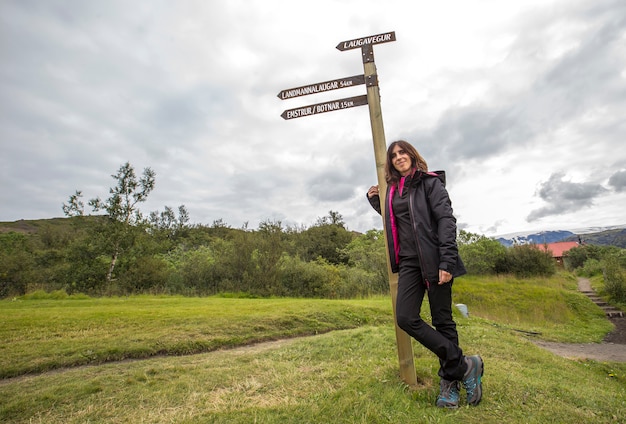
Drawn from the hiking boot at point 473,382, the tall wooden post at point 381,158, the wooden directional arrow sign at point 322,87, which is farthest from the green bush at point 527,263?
the wooden directional arrow sign at point 322,87

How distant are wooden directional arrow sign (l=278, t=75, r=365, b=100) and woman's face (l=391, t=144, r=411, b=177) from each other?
1169 mm

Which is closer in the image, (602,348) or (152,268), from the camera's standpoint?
(602,348)

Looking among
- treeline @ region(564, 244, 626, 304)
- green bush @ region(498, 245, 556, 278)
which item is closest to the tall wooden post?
treeline @ region(564, 244, 626, 304)

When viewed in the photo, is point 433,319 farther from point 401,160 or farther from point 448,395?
point 401,160

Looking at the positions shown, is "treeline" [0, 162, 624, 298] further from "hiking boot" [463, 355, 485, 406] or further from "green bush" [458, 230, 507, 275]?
"hiking boot" [463, 355, 485, 406]

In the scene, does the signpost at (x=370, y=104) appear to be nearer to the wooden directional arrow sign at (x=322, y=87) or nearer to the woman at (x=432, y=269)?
the wooden directional arrow sign at (x=322, y=87)

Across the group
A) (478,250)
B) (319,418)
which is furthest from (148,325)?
(478,250)

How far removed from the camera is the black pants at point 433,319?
311cm

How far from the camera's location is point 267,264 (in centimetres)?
2394

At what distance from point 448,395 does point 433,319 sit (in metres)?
0.69

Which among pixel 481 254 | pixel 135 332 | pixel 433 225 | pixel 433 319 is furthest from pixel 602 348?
Result: pixel 481 254

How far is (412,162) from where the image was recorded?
11.8ft

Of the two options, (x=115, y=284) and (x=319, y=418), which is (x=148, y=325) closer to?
(x=319, y=418)

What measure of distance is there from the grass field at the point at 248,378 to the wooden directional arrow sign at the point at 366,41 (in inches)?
158
